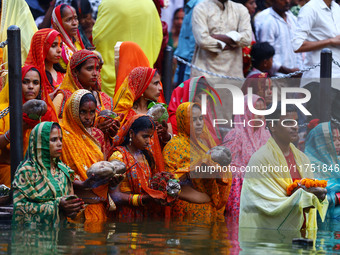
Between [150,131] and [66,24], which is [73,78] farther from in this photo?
[66,24]

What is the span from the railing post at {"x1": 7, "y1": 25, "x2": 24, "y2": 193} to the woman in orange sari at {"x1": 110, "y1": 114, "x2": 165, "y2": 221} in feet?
3.18

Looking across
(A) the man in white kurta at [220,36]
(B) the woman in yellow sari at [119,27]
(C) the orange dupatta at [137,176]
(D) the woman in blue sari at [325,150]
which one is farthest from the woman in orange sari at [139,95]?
(A) the man in white kurta at [220,36]

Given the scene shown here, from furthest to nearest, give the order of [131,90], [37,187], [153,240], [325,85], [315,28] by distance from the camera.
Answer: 1. [315,28]
2. [325,85]
3. [131,90]
4. [37,187]
5. [153,240]

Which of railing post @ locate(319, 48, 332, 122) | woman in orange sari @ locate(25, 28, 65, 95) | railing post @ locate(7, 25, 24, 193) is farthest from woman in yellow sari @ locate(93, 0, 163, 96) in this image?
railing post @ locate(7, 25, 24, 193)

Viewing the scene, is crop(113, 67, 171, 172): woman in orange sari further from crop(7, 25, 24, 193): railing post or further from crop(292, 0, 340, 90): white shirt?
crop(292, 0, 340, 90): white shirt

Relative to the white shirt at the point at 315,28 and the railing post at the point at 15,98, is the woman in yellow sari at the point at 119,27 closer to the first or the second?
the white shirt at the point at 315,28

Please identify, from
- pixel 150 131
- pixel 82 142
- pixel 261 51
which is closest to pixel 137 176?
pixel 150 131

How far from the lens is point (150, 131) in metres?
9.06

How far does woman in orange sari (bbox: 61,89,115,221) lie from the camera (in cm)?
874

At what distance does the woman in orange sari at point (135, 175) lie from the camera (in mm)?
8914

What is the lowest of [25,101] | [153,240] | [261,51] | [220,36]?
[153,240]

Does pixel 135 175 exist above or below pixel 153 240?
above

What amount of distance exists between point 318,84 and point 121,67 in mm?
2723

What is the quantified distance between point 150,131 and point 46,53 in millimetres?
1634
